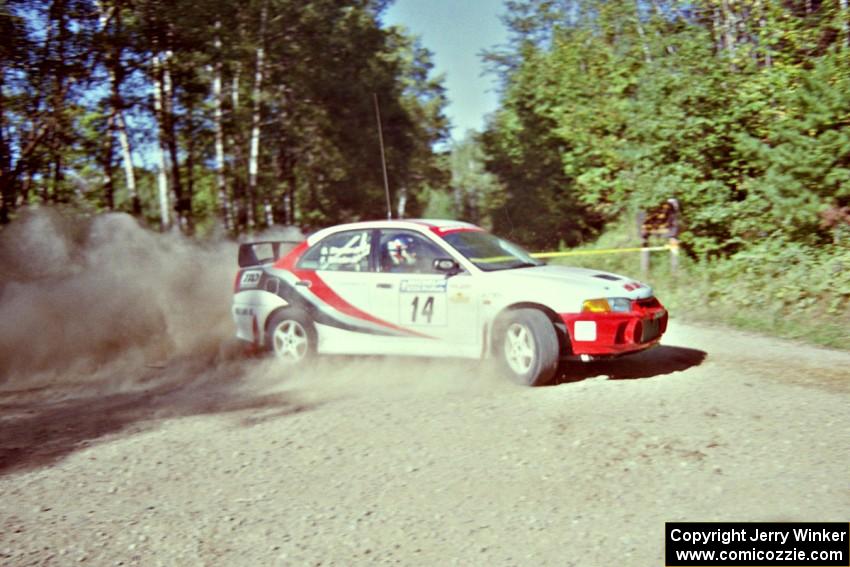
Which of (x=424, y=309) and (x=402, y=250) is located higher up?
(x=402, y=250)

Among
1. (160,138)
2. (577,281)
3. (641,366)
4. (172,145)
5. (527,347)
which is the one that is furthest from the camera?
(172,145)

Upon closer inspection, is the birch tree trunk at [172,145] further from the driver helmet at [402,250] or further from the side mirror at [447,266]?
the side mirror at [447,266]

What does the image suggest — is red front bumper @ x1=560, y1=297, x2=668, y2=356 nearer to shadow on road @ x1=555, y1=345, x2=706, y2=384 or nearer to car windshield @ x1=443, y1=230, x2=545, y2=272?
shadow on road @ x1=555, y1=345, x2=706, y2=384

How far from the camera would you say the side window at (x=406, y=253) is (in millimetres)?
7828

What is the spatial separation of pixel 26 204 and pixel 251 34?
14.0m

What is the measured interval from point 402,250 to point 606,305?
231cm

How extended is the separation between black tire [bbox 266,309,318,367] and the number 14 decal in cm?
120

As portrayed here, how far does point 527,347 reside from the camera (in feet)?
23.1

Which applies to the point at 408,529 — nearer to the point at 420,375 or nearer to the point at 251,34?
the point at 420,375

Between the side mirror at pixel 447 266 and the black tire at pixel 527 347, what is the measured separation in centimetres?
74

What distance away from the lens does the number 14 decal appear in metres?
7.55

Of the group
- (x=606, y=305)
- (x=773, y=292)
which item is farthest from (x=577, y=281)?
(x=773, y=292)

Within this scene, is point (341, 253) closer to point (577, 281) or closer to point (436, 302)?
point (436, 302)

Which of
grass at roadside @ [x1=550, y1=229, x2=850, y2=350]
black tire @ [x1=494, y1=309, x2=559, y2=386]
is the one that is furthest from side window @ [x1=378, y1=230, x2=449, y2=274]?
grass at roadside @ [x1=550, y1=229, x2=850, y2=350]
